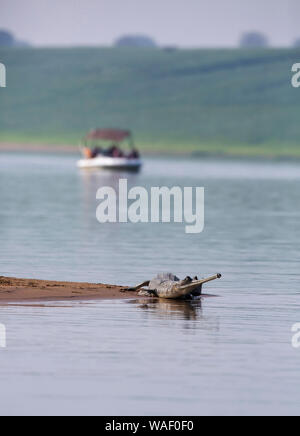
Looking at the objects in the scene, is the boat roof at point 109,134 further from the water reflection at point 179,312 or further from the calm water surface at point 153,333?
the water reflection at point 179,312

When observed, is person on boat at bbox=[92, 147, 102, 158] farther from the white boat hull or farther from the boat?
the white boat hull

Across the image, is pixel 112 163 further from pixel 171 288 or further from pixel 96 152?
pixel 171 288

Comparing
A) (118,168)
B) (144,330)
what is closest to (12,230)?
(144,330)

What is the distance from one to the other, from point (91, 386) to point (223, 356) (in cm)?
274

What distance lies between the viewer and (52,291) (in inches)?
1043

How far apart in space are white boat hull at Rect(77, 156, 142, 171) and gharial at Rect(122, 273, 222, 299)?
90225mm

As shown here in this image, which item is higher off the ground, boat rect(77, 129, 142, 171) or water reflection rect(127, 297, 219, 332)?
boat rect(77, 129, 142, 171)

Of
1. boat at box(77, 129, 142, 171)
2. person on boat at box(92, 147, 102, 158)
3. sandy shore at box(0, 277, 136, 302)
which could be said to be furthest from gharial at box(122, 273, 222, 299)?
person on boat at box(92, 147, 102, 158)

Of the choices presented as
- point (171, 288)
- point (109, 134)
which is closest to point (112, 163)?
point (109, 134)

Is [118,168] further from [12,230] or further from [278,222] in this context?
[12,230]

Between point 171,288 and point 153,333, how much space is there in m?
4.50

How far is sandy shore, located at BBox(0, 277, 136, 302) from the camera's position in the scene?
25.7 m

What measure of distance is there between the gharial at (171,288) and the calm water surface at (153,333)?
0.41 meters

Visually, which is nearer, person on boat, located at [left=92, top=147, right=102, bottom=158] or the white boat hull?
the white boat hull
